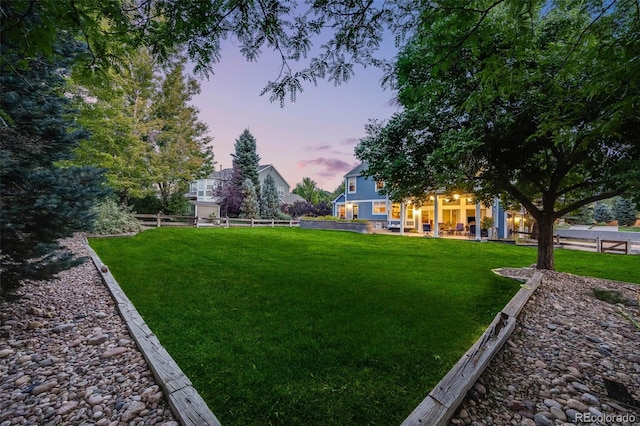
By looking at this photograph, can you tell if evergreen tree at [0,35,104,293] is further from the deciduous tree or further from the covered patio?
the covered patio

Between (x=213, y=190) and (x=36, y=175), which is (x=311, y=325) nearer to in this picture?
(x=36, y=175)

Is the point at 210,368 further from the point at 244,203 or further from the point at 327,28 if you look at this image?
the point at 244,203

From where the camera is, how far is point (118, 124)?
1248cm

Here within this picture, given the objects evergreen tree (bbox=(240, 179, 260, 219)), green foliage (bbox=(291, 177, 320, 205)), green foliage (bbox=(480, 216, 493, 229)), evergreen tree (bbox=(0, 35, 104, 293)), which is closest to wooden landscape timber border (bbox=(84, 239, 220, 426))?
evergreen tree (bbox=(0, 35, 104, 293))

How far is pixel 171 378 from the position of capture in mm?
2271

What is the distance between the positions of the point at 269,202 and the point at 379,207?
455 inches

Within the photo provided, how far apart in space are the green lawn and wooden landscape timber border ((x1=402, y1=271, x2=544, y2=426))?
0.27m

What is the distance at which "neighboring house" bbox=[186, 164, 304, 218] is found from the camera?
1197 inches

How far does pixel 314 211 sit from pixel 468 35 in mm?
29885

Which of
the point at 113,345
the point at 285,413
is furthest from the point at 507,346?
the point at 113,345

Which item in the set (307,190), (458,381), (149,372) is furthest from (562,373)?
(307,190)

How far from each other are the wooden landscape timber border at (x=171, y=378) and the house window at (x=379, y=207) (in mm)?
20605

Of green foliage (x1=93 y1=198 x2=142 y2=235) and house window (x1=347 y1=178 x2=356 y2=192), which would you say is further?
house window (x1=347 y1=178 x2=356 y2=192)

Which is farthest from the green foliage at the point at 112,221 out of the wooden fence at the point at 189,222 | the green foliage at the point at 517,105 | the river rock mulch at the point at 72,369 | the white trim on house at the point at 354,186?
the white trim on house at the point at 354,186
